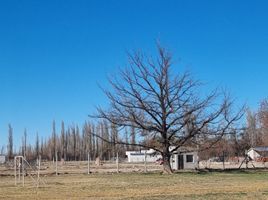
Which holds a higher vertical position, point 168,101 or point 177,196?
point 168,101

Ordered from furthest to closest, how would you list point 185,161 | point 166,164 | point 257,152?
1. point 257,152
2. point 185,161
3. point 166,164

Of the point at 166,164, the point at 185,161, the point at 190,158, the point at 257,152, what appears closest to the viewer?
the point at 166,164

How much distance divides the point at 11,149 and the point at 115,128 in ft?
246

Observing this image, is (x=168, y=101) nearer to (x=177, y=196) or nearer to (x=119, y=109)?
(x=119, y=109)

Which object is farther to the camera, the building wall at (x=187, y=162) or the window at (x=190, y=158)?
the window at (x=190, y=158)

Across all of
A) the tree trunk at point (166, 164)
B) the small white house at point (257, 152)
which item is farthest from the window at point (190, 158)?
the small white house at point (257, 152)

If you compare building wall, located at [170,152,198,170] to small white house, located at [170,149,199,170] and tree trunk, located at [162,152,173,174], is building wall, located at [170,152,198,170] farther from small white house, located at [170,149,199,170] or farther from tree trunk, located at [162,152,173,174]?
tree trunk, located at [162,152,173,174]

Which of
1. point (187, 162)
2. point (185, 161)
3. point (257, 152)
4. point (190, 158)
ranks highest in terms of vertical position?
point (257, 152)

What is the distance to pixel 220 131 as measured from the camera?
4138 centimetres

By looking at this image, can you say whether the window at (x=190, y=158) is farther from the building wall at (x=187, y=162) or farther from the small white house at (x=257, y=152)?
the small white house at (x=257, y=152)

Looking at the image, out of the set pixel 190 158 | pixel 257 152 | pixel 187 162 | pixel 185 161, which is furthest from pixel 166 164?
pixel 257 152

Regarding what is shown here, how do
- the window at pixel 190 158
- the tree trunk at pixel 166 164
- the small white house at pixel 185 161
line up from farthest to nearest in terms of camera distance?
the window at pixel 190 158, the small white house at pixel 185 161, the tree trunk at pixel 166 164

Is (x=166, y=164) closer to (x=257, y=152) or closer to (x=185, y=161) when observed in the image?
(x=185, y=161)

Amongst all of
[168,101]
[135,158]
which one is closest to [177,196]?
[168,101]
